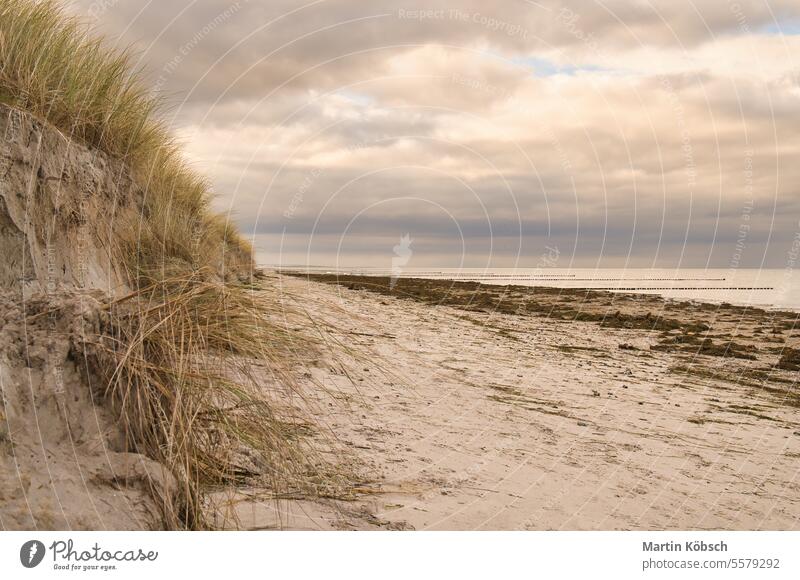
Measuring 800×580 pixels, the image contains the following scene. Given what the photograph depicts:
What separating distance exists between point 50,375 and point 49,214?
1227 mm

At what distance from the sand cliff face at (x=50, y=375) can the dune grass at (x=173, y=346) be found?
0.31 ft

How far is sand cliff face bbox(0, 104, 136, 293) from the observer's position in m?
3.08

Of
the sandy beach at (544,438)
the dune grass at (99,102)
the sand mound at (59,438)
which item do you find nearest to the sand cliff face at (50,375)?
the sand mound at (59,438)

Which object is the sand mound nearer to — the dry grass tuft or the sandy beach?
the dry grass tuft

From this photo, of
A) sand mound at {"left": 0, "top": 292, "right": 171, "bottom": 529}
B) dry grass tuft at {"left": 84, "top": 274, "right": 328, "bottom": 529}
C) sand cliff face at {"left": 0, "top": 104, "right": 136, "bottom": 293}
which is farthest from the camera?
sand cliff face at {"left": 0, "top": 104, "right": 136, "bottom": 293}

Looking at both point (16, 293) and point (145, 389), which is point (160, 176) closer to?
point (16, 293)

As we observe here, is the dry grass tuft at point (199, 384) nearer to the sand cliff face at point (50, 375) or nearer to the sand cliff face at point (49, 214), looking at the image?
the sand cliff face at point (50, 375)

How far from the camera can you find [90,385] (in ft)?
9.00

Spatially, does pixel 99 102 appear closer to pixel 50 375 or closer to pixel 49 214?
pixel 49 214

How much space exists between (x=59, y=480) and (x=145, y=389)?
1.71ft

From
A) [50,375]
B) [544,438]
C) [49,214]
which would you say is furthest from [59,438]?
[544,438]

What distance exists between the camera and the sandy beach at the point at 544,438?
3.41 metres

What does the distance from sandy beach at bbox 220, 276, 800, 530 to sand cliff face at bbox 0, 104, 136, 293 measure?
51.3 inches

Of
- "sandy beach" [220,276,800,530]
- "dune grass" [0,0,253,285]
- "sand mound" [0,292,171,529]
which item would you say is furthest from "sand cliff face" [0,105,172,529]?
"sandy beach" [220,276,800,530]
